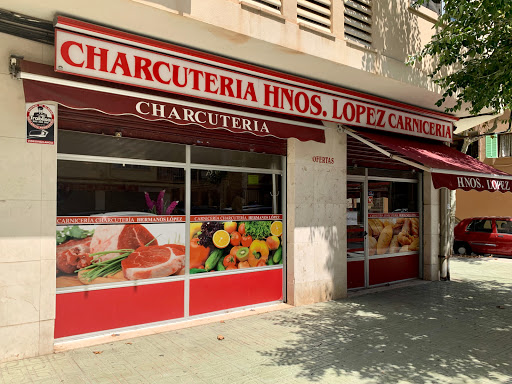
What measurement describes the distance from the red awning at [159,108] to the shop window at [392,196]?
2493mm

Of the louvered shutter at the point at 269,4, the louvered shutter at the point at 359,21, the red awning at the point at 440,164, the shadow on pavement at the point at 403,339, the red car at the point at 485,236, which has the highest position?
the louvered shutter at the point at 359,21

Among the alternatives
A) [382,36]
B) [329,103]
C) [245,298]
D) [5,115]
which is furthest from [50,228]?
[382,36]

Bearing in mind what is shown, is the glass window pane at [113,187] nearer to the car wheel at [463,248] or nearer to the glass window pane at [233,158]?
the glass window pane at [233,158]

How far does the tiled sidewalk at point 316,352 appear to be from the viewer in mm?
4137

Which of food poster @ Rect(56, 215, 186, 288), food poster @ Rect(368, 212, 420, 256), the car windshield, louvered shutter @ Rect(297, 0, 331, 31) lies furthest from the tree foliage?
the car windshield

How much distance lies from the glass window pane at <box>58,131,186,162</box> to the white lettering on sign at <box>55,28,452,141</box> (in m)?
0.64

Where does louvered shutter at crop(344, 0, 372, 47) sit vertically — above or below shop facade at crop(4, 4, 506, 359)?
above

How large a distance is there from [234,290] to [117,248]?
1.97 m

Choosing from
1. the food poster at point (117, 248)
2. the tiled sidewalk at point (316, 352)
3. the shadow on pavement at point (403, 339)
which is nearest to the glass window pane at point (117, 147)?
the food poster at point (117, 248)

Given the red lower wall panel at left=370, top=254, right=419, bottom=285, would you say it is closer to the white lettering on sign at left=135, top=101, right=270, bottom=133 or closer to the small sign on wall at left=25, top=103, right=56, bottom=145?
the white lettering on sign at left=135, top=101, right=270, bottom=133

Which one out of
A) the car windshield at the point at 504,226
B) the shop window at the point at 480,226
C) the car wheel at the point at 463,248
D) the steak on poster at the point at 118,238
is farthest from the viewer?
the car wheel at the point at 463,248

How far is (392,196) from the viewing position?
8.91 meters

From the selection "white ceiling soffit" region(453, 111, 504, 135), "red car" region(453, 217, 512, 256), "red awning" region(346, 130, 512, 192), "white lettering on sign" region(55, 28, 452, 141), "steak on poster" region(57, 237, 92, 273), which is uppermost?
"white ceiling soffit" region(453, 111, 504, 135)

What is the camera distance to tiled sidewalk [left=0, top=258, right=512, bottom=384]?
163 inches
